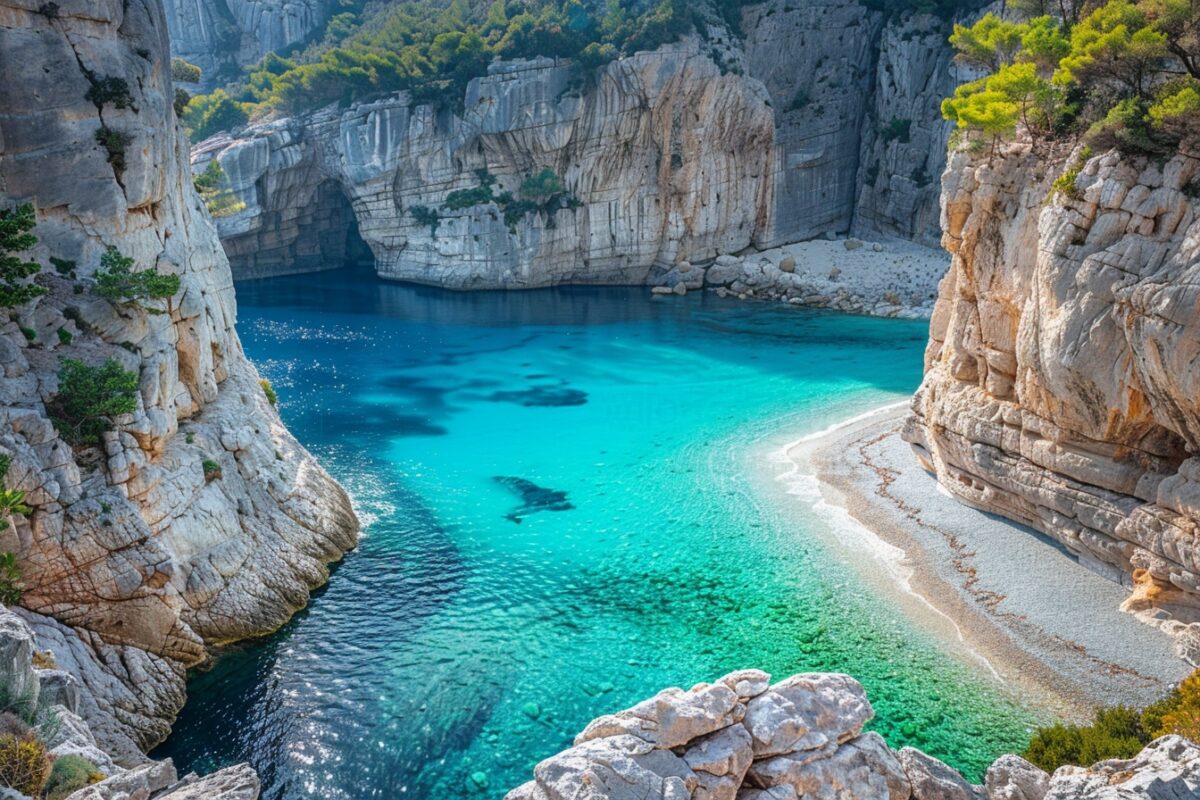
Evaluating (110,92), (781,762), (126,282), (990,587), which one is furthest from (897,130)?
(781,762)

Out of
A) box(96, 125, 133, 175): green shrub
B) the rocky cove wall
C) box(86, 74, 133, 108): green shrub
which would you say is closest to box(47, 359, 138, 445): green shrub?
box(96, 125, 133, 175): green shrub

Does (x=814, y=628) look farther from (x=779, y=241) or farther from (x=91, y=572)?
(x=779, y=241)

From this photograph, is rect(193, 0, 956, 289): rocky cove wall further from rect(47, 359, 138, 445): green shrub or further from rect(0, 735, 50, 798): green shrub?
rect(0, 735, 50, 798): green shrub

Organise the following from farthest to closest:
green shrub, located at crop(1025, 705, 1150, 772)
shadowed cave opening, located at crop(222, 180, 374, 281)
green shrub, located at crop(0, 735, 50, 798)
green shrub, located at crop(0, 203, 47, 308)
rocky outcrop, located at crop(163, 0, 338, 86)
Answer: rocky outcrop, located at crop(163, 0, 338, 86)
shadowed cave opening, located at crop(222, 180, 374, 281)
green shrub, located at crop(0, 203, 47, 308)
green shrub, located at crop(1025, 705, 1150, 772)
green shrub, located at crop(0, 735, 50, 798)

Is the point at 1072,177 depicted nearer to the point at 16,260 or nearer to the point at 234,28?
the point at 16,260

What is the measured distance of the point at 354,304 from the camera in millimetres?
68562

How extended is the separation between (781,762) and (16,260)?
20380mm

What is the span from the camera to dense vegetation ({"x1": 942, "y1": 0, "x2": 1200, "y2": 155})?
22.0 meters

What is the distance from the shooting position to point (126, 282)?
2283cm

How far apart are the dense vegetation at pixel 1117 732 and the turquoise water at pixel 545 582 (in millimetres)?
1548

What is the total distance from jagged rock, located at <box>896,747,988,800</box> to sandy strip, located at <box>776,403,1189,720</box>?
6634mm

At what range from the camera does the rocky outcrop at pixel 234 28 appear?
8894cm

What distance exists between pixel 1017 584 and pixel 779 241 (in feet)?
175

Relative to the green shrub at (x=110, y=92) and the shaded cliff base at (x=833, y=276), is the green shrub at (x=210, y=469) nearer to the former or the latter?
the green shrub at (x=110, y=92)
